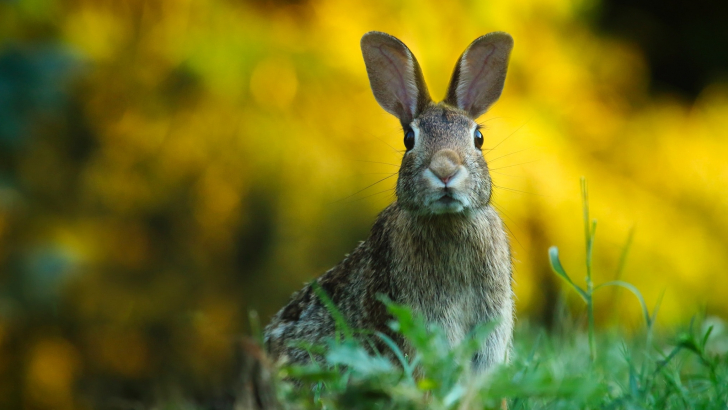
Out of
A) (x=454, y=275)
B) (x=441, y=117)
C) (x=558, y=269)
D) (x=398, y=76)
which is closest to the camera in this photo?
(x=558, y=269)

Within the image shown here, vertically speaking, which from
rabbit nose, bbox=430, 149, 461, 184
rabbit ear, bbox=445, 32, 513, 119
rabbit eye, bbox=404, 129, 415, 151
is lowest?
rabbit nose, bbox=430, 149, 461, 184

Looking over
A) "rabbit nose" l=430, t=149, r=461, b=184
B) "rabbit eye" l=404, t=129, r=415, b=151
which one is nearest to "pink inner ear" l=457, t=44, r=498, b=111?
"rabbit eye" l=404, t=129, r=415, b=151

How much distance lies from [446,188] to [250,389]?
112cm

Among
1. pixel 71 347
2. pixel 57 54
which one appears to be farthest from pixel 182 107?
pixel 71 347

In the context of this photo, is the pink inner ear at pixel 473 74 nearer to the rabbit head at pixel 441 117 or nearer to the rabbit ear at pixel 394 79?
the rabbit head at pixel 441 117

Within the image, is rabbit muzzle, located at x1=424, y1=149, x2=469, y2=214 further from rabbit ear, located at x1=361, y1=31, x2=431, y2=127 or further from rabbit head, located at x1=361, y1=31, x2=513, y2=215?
rabbit ear, located at x1=361, y1=31, x2=431, y2=127

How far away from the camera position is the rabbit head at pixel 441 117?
241 cm

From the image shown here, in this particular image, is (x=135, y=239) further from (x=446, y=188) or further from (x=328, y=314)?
(x=446, y=188)

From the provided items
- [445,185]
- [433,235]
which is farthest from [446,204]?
[433,235]

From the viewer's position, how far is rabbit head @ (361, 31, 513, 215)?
7.90 ft

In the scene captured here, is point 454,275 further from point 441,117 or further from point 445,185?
point 441,117

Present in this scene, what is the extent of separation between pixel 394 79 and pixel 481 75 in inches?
13.8

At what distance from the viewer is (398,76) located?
9.37 ft

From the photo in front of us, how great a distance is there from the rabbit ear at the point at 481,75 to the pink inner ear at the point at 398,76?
0.54 ft
